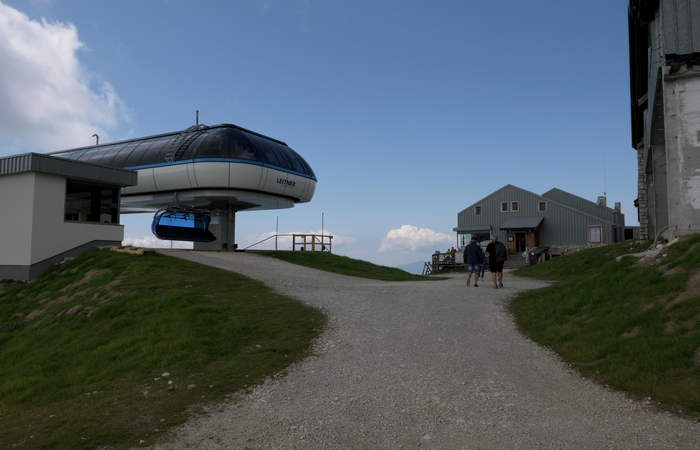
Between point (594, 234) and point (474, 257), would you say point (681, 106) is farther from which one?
point (594, 234)

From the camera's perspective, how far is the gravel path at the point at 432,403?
5004mm

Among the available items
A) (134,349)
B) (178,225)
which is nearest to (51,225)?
(178,225)

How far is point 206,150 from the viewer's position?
2630cm

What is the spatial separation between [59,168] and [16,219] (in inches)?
112

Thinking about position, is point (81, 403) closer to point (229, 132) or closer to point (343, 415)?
point (343, 415)

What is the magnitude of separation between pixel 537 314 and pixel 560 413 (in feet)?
17.6

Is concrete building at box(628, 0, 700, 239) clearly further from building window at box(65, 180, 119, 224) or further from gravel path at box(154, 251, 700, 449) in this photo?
building window at box(65, 180, 119, 224)

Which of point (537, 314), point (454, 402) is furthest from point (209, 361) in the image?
point (537, 314)

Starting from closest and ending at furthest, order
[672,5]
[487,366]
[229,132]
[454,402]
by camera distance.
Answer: [454,402], [487,366], [672,5], [229,132]

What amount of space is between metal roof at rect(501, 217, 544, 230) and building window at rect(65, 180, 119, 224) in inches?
1247

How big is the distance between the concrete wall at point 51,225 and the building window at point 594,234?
124ft

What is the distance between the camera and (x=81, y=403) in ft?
22.4

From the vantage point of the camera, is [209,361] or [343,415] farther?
[209,361]

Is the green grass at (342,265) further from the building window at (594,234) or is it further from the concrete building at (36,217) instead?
the building window at (594,234)
